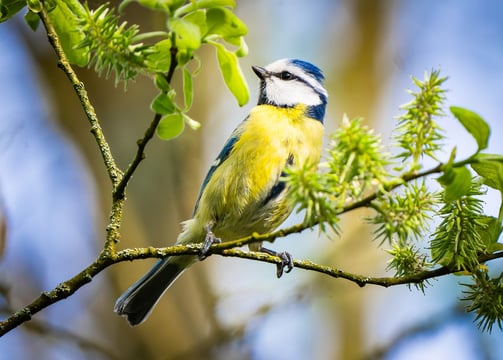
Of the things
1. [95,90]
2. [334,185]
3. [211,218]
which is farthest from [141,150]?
[95,90]

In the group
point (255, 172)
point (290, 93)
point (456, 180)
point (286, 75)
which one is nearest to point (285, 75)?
point (286, 75)

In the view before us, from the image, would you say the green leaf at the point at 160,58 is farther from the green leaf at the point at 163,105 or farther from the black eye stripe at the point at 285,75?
the black eye stripe at the point at 285,75

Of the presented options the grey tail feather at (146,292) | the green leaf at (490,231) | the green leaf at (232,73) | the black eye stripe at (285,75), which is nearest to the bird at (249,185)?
the grey tail feather at (146,292)

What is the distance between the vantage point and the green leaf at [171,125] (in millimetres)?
1109

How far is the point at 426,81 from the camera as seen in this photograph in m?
1.12

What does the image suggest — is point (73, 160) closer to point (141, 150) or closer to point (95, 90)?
point (95, 90)

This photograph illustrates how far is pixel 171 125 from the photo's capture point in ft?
3.68

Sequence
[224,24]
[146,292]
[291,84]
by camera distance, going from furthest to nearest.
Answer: [291,84], [146,292], [224,24]

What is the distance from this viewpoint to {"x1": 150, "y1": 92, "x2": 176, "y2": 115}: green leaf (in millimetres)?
1070

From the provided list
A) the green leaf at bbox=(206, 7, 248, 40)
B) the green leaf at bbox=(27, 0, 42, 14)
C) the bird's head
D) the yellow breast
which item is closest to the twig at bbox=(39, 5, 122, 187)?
the green leaf at bbox=(27, 0, 42, 14)

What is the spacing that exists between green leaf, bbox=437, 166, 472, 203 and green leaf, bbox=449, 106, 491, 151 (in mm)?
53

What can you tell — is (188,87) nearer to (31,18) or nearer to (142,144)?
(142,144)

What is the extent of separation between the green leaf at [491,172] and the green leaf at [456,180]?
0.03 metres

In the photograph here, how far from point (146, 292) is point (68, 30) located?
5.85ft
